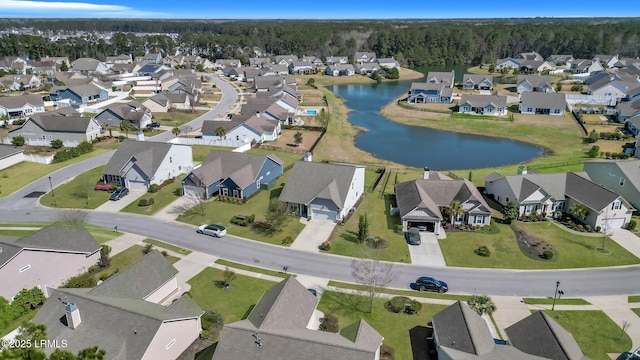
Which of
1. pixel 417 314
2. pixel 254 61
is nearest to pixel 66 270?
pixel 417 314

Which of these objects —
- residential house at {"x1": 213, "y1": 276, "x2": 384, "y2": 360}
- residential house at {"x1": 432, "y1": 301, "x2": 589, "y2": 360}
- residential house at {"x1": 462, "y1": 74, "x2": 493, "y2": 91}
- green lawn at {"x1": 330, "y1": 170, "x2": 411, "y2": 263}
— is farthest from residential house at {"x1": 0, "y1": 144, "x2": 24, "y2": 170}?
residential house at {"x1": 462, "y1": 74, "x2": 493, "y2": 91}

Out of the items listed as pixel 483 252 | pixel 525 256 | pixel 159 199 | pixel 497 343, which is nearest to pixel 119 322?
pixel 497 343

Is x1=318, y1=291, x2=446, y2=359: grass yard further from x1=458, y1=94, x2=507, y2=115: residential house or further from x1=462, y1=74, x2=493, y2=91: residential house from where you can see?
x1=462, y1=74, x2=493, y2=91: residential house

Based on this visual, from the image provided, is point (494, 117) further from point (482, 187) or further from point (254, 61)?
point (254, 61)

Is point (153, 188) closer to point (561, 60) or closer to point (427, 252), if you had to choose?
point (427, 252)

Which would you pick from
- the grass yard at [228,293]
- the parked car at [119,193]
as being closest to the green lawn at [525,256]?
the grass yard at [228,293]

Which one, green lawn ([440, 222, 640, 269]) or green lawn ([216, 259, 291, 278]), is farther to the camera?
green lawn ([440, 222, 640, 269])
